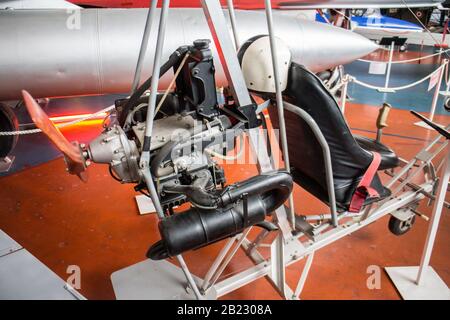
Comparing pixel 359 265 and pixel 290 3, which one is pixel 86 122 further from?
pixel 359 265

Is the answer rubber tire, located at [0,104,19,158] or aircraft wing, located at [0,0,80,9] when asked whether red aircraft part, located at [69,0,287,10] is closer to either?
aircraft wing, located at [0,0,80,9]

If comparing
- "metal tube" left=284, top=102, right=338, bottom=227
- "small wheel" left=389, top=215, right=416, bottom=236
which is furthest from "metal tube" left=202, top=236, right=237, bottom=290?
"small wheel" left=389, top=215, right=416, bottom=236

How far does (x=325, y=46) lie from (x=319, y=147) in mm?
2677

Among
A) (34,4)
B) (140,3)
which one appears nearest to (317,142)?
(34,4)

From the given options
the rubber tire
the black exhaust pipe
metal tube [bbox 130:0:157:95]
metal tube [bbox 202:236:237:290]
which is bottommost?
metal tube [bbox 202:236:237:290]

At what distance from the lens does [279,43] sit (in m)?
1.34

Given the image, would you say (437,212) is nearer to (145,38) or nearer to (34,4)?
(145,38)

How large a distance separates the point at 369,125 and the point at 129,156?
3807 mm

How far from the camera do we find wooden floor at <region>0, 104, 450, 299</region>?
2043 mm

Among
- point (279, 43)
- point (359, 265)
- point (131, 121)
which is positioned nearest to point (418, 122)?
point (359, 265)

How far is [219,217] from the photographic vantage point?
3.90ft

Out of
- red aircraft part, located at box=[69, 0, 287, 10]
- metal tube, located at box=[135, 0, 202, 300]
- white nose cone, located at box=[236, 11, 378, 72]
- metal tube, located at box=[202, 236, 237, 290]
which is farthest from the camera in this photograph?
red aircraft part, located at box=[69, 0, 287, 10]

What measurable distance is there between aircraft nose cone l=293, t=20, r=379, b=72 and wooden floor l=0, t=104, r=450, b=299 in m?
1.70

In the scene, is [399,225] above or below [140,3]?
below
